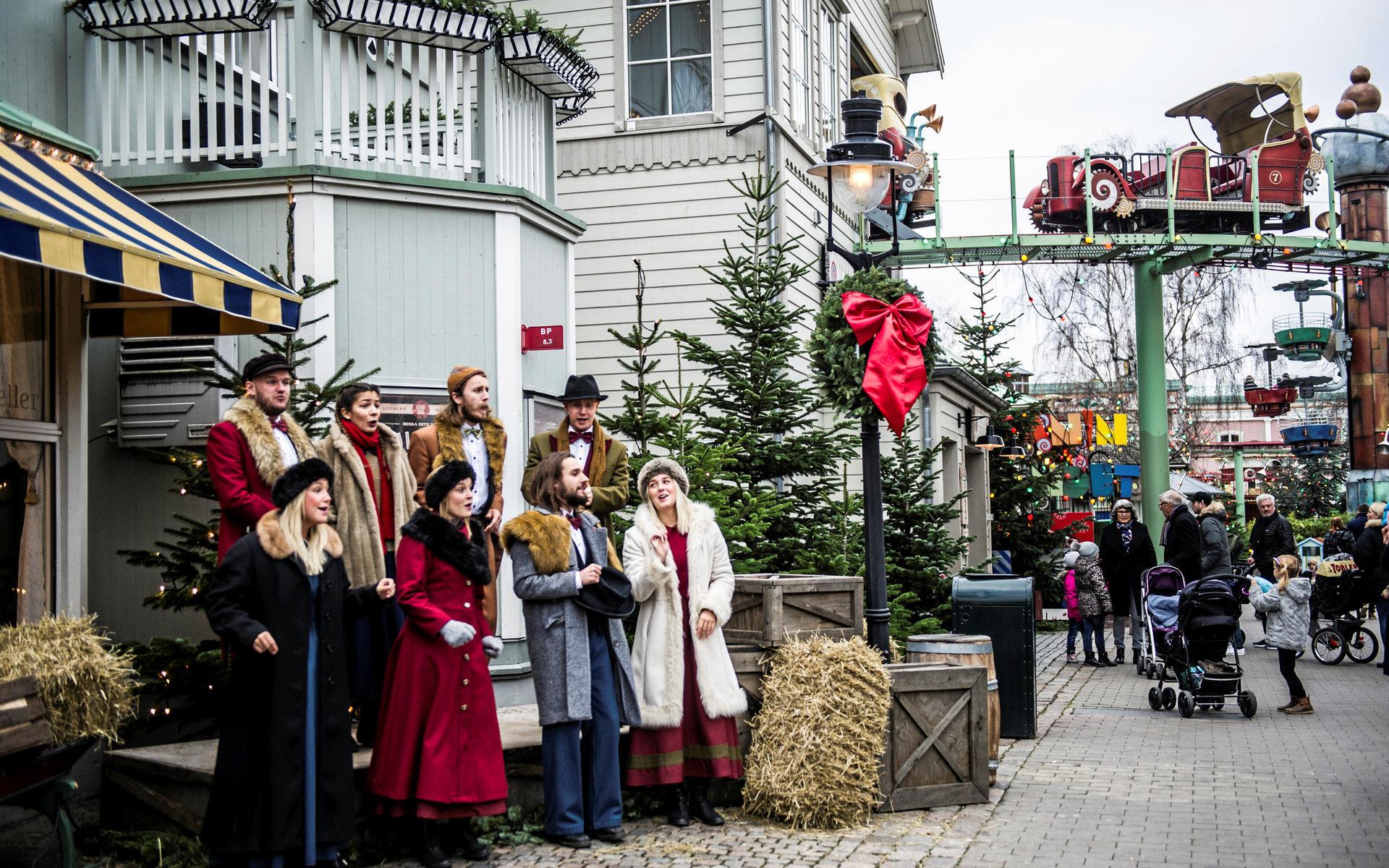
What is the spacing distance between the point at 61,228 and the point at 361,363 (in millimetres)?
3842

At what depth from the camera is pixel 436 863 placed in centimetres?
670

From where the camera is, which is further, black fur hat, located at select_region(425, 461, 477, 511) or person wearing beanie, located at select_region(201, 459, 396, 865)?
black fur hat, located at select_region(425, 461, 477, 511)

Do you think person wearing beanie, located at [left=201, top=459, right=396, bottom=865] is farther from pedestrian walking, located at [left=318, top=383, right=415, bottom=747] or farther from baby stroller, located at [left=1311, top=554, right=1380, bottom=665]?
baby stroller, located at [left=1311, top=554, right=1380, bottom=665]

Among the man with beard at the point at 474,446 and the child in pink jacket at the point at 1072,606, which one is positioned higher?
the man with beard at the point at 474,446

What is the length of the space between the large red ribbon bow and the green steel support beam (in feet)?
69.3

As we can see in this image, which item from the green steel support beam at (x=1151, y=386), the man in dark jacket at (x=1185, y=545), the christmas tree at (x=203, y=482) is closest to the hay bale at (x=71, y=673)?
the christmas tree at (x=203, y=482)

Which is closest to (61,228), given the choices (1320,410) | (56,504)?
(56,504)

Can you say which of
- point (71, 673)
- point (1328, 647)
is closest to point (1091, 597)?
point (1328, 647)

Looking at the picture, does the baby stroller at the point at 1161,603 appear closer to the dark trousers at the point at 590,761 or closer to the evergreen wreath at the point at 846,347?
the evergreen wreath at the point at 846,347

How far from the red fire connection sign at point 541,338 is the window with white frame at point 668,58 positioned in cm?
677

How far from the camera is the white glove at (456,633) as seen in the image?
259 inches

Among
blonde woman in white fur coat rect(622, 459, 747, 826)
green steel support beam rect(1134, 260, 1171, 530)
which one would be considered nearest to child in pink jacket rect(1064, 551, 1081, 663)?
blonde woman in white fur coat rect(622, 459, 747, 826)

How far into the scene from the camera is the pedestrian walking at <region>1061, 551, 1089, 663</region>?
15.7 metres

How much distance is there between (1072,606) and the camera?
1645cm
